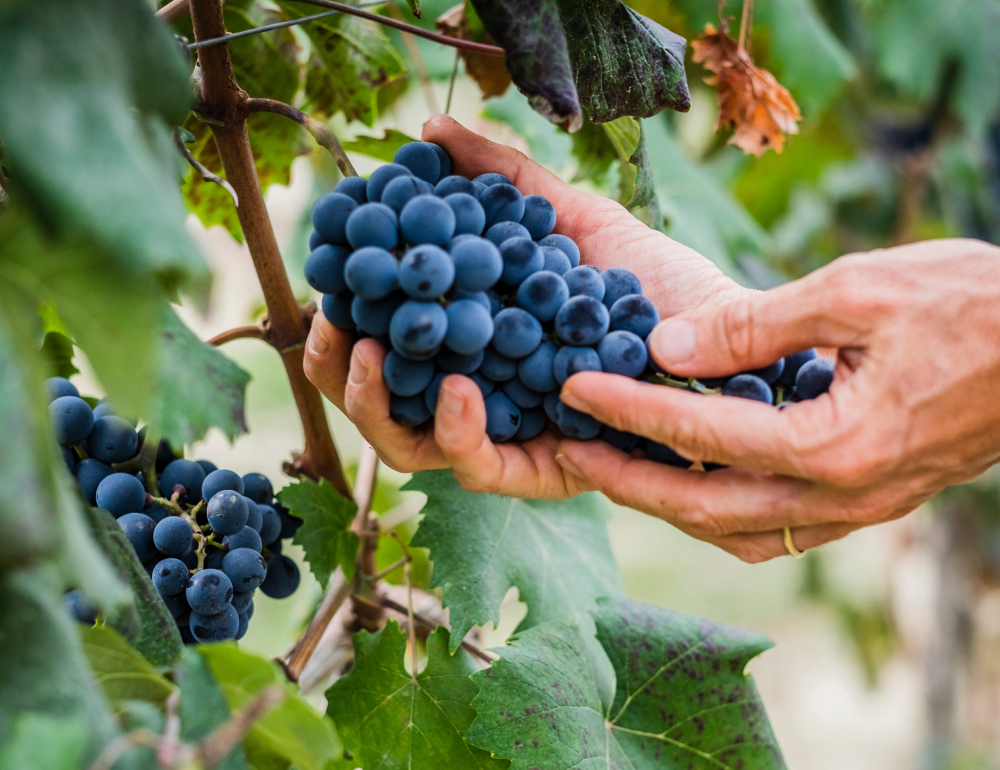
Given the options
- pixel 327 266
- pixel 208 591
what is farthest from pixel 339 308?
pixel 208 591

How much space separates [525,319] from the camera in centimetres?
60

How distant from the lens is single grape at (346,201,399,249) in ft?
1.83

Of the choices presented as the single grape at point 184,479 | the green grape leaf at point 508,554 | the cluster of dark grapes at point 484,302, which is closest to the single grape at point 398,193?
the cluster of dark grapes at point 484,302

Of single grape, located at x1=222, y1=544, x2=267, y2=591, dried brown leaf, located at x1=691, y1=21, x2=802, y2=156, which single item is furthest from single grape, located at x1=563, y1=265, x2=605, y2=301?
dried brown leaf, located at x1=691, y1=21, x2=802, y2=156

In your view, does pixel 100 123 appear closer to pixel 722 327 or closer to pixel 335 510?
pixel 722 327

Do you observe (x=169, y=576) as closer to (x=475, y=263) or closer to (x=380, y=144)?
(x=475, y=263)

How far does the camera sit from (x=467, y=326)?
565 millimetres

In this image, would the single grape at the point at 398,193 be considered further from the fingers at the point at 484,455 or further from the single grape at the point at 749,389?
the single grape at the point at 749,389

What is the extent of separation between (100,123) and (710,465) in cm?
53

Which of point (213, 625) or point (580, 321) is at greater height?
point (580, 321)

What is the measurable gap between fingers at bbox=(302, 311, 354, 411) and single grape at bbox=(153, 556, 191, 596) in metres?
0.17

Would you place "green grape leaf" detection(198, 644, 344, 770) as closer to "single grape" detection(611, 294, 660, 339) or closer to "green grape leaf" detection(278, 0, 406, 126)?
"single grape" detection(611, 294, 660, 339)

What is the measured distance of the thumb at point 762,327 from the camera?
0.61 m

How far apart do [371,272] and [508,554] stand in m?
0.49
